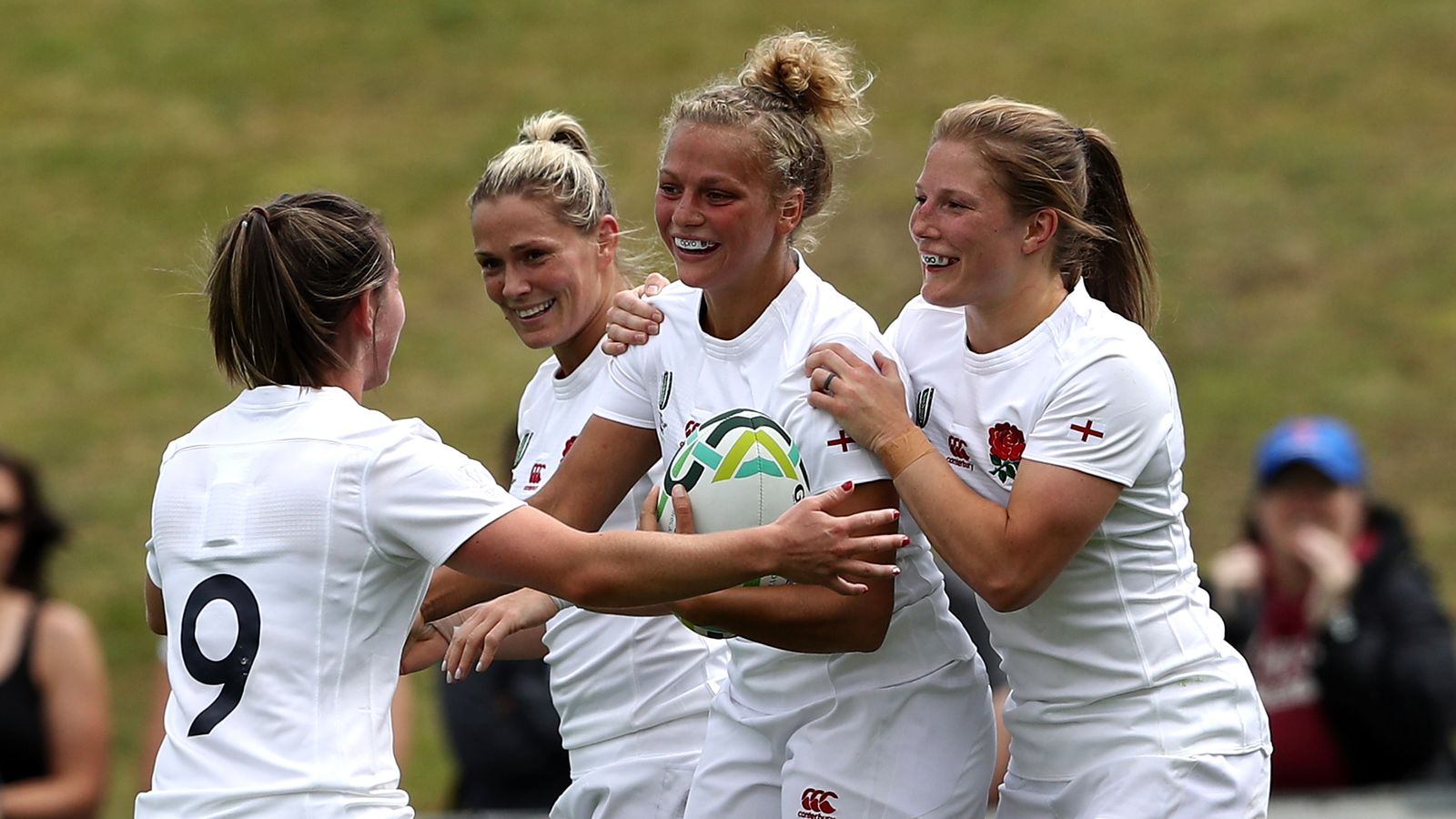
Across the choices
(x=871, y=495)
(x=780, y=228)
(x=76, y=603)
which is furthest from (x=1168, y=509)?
(x=76, y=603)

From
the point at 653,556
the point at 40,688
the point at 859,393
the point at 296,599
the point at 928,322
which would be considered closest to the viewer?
the point at 296,599

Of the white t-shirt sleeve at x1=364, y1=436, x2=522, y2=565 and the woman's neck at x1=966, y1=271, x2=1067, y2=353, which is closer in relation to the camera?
the white t-shirt sleeve at x1=364, y1=436, x2=522, y2=565

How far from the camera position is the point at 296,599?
11.9 feet

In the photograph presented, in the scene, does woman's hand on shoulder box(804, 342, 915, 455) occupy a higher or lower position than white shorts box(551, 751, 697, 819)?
higher

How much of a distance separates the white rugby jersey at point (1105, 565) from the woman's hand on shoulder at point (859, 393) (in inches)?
7.1

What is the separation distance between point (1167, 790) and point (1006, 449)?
2.59 feet

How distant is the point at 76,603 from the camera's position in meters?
11.5

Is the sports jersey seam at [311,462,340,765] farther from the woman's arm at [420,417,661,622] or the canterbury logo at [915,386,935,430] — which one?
the canterbury logo at [915,386,935,430]

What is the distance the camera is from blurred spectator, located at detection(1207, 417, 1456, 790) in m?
7.13

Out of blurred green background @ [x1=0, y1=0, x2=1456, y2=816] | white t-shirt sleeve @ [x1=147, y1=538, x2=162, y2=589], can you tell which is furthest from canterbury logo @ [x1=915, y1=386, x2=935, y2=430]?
blurred green background @ [x1=0, y1=0, x2=1456, y2=816]

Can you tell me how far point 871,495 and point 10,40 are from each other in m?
15.3

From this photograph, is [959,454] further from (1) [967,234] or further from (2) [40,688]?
(2) [40,688]

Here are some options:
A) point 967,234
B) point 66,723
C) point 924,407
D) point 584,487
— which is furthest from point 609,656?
point 66,723

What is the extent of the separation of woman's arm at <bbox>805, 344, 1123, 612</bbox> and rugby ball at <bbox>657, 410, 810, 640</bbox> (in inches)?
8.3
